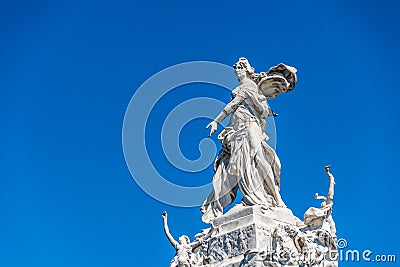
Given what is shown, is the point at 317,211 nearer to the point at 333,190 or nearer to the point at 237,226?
the point at 333,190

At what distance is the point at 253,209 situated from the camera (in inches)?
691

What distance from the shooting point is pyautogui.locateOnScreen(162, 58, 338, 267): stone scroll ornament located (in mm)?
17016

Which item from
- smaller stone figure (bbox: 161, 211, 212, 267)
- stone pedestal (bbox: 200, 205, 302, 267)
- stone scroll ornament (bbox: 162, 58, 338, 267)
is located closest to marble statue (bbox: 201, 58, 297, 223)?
stone scroll ornament (bbox: 162, 58, 338, 267)

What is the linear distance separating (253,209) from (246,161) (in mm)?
1648

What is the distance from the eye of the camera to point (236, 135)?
1922 cm

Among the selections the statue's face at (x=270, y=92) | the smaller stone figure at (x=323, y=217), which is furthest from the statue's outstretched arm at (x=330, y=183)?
the statue's face at (x=270, y=92)

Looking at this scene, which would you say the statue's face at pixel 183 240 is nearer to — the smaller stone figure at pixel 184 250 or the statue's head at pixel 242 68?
the smaller stone figure at pixel 184 250

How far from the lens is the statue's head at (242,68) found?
19797 mm

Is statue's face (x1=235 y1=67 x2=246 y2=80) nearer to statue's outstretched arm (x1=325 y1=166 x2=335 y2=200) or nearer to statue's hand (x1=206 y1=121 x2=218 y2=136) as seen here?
statue's hand (x1=206 y1=121 x2=218 y2=136)

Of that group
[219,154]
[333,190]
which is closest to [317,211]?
[333,190]

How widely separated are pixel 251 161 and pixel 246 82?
238cm

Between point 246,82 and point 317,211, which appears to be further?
point 246,82

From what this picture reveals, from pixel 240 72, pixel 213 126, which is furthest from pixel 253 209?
pixel 240 72

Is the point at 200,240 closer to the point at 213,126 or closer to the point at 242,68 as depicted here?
the point at 213,126
